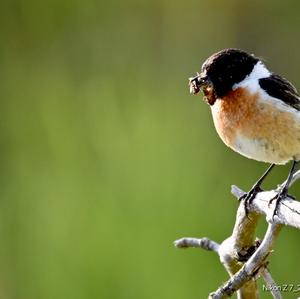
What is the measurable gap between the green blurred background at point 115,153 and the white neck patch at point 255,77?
82 cm

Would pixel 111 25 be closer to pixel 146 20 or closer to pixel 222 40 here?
pixel 146 20

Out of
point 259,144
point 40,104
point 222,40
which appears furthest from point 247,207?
point 222,40

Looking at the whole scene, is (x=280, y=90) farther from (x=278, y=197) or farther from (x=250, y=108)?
(x=278, y=197)

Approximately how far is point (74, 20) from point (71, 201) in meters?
1.61

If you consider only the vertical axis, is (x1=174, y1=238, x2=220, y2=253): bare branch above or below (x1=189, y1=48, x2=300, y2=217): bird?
below

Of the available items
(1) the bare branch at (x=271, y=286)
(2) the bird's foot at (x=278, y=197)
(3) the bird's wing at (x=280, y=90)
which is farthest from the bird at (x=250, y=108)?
(1) the bare branch at (x=271, y=286)

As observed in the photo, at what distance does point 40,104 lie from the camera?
523 centimetres

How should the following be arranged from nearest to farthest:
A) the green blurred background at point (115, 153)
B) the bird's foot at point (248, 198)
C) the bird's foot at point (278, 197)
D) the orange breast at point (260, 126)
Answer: the bird's foot at point (278, 197)
the bird's foot at point (248, 198)
the orange breast at point (260, 126)
the green blurred background at point (115, 153)

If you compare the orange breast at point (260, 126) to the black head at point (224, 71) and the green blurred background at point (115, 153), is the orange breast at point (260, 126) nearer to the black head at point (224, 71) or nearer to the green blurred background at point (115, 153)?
the black head at point (224, 71)

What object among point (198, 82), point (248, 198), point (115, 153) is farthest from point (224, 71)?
point (115, 153)

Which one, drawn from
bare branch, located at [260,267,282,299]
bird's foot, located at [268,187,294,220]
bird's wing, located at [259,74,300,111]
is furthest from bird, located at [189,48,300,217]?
bare branch, located at [260,267,282,299]

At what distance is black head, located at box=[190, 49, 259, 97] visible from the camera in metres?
3.38

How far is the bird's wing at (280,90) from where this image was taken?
3.47m

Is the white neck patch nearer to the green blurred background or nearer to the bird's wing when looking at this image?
the bird's wing
